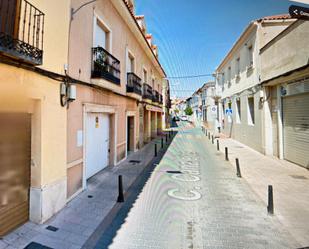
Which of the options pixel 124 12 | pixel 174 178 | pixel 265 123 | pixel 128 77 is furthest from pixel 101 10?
pixel 265 123

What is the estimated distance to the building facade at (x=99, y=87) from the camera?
4977mm

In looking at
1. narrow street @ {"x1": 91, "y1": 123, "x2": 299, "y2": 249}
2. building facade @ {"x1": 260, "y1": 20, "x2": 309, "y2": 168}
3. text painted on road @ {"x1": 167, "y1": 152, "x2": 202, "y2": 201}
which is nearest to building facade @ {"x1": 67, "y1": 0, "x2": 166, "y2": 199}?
narrow street @ {"x1": 91, "y1": 123, "x2": 299, "y2": 249}

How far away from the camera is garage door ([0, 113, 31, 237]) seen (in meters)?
3.14

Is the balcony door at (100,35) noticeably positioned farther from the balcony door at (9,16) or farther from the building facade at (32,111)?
the balcony door at (9,16)

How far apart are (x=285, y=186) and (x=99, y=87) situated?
693 cm

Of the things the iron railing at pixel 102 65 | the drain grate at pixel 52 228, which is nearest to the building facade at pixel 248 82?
the iron railing at pixel 102 65

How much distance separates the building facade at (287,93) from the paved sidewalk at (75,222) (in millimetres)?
7581

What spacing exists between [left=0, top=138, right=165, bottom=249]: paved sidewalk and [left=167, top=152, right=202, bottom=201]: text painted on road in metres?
1.66

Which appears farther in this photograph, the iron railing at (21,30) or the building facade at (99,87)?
the building facade at (99,87)

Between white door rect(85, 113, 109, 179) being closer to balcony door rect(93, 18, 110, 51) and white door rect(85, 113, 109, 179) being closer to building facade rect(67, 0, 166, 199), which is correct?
building facade rect(67, 0, 166, 199)

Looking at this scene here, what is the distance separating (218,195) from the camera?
5.20 m

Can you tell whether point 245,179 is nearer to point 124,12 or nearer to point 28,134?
point 28,134

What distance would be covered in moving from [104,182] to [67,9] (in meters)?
5.16

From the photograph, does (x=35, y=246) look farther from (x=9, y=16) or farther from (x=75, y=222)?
(x=9, y=16)
